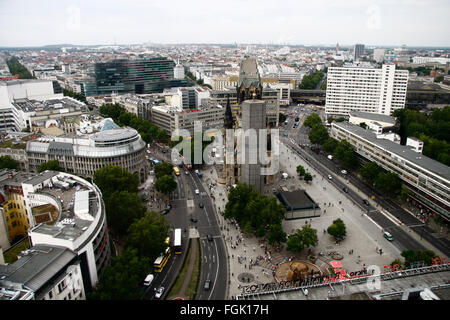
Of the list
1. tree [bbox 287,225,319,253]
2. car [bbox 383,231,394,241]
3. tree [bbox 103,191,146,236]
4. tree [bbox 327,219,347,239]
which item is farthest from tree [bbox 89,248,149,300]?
car [bbox 383,231,394,241]

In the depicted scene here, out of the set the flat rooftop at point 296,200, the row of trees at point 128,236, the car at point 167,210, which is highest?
the row of trees at point 128,236

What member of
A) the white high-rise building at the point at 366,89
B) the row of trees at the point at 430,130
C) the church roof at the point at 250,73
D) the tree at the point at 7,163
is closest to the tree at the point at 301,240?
the church roof at the point at 250,73

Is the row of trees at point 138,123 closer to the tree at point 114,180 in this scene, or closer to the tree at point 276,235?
the tree at point 114,180

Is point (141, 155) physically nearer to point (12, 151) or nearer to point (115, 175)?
point (115, 175)

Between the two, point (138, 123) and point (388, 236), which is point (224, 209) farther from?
point (138, 123)

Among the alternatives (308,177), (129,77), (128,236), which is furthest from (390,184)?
(129,77)
